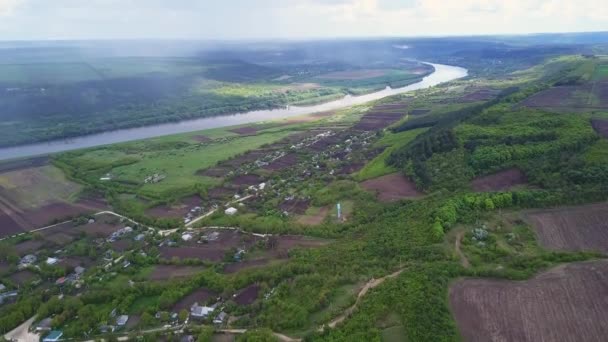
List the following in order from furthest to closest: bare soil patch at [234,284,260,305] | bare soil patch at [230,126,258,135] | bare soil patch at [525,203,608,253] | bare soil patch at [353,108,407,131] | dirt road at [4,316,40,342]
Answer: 1. bare soil patch at [230,126,258,135]
2. bare soil patch at [353,108,407,131]
3. bare soil patch at [525,203,608,253]
4. bare soil patch at [234,284,260,305]
5. dirt road at [4,316,40,342]

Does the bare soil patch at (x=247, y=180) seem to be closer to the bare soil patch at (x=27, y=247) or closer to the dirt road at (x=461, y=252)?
the bare soil patch at (x=27, y=247)

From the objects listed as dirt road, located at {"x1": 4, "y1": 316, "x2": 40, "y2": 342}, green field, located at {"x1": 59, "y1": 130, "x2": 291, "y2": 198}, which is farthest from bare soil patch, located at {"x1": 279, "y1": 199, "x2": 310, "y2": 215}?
dirt road, located at {"x1": 4, "y1": 316, "x2": 40, "y2": 342}

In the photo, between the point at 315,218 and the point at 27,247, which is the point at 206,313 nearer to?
the point at 315,218

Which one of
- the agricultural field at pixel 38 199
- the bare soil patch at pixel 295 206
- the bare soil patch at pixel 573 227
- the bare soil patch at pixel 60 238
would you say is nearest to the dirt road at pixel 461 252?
the bare soil patch at pixel 573 227

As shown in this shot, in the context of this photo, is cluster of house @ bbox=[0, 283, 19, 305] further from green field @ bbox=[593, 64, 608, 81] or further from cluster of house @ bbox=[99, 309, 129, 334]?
green field @ bbox=[593, 64, 608, 81]

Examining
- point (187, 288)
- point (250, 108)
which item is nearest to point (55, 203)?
point (187, 288)
